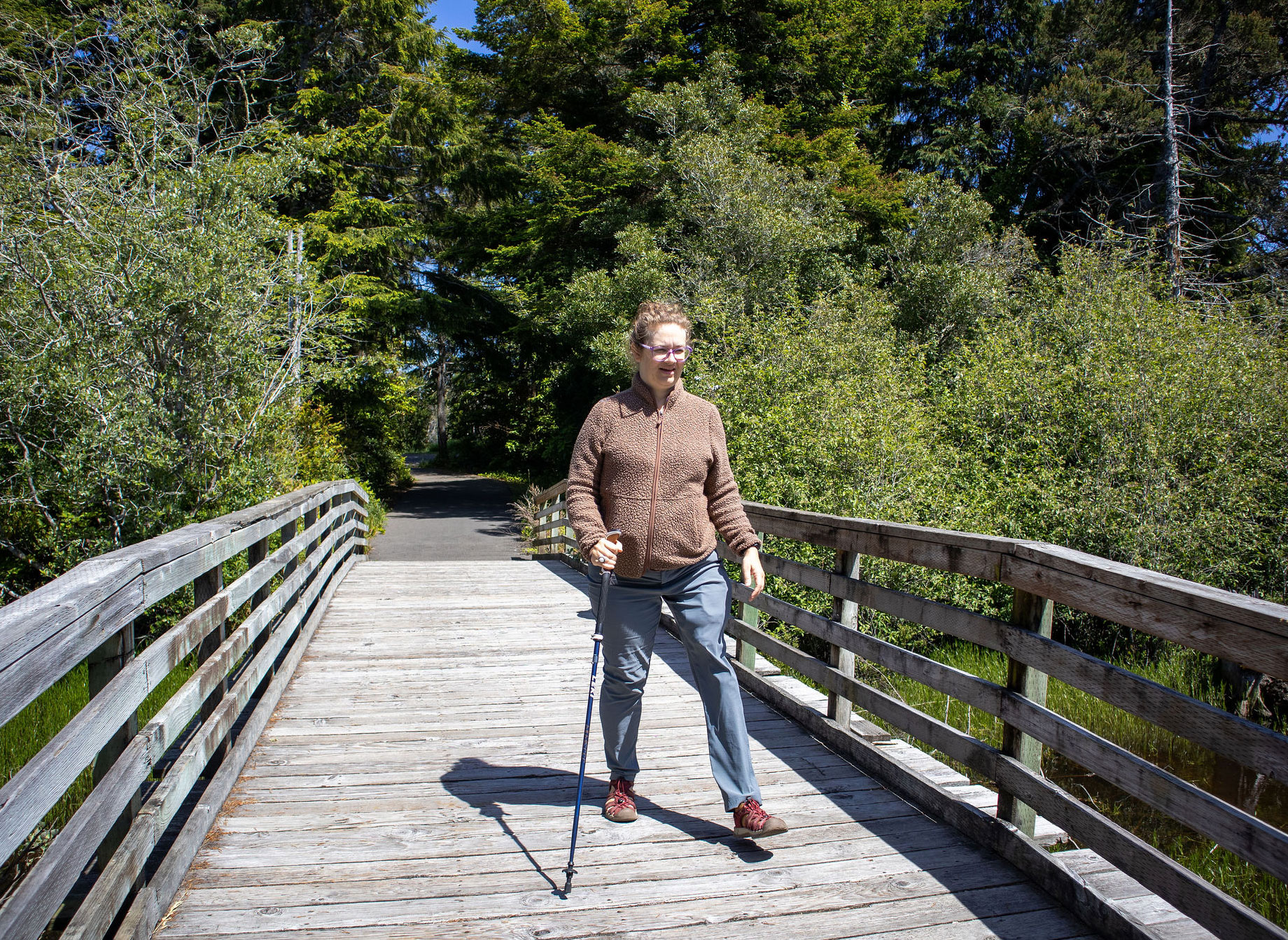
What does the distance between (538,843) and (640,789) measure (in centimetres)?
58

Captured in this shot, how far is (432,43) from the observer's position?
894 inches

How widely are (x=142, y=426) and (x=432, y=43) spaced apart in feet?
61.8

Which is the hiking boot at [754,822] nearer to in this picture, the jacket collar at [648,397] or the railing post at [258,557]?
the jacket collar at [648,397]

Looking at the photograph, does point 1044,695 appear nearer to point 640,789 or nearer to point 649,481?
point 649,481

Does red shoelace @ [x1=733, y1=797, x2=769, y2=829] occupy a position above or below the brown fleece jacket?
below

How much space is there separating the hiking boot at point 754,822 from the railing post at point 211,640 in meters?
1.83

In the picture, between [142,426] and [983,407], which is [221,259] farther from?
[983,407]

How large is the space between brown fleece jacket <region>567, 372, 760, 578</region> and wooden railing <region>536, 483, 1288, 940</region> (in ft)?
2.62

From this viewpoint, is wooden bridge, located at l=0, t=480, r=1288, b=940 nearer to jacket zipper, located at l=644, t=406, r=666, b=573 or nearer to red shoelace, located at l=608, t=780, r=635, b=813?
red shoelace, located at l=608, t=780, r=635, b=813

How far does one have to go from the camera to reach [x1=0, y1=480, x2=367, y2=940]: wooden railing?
161 cm

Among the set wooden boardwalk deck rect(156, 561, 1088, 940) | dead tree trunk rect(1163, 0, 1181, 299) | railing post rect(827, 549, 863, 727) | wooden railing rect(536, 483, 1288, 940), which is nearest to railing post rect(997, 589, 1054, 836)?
wooden railing rect(536, 483, 1288, 940)

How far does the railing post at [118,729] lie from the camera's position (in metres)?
2.18

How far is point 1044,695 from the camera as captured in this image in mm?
2572

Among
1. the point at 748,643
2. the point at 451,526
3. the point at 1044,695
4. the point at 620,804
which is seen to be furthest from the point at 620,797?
the point at 451,526
